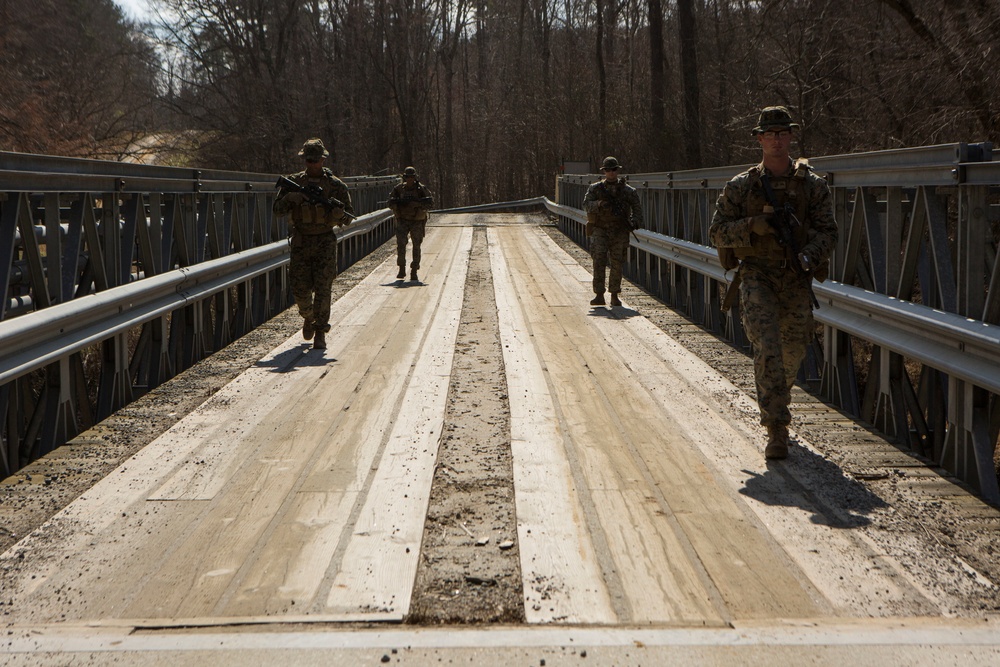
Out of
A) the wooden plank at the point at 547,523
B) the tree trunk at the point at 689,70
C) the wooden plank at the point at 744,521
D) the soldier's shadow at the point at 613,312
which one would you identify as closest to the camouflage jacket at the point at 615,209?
the soldier's shadow at the point at 613,312

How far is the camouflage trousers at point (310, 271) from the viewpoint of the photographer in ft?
38.6

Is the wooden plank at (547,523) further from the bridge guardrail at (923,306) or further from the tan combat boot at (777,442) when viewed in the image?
the bridge guardrail at (923,306)

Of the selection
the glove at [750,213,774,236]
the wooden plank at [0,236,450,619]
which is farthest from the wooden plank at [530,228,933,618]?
the wooden plank at [0,236,450,619]

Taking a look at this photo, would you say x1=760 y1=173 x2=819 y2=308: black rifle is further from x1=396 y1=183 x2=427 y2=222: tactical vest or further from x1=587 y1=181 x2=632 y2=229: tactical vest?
x1=396 y1=183 x2=427 y2=222: tactical vest

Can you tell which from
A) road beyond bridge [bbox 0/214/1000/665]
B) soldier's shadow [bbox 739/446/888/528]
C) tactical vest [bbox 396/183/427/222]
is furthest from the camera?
tactical vest [bbox 396/183/427/222]

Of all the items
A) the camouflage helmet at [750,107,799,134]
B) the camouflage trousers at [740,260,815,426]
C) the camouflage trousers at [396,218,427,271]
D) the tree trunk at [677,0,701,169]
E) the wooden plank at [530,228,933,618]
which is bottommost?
the wooden plank at [530,228,933,618]

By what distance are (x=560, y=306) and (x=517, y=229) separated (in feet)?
64.0

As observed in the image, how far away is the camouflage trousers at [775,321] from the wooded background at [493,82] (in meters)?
8.55

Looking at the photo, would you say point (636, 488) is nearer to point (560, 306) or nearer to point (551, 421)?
point (551, 421)

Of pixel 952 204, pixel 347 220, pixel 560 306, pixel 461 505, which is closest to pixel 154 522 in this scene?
pixel 461 505

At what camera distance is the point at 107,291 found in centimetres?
822

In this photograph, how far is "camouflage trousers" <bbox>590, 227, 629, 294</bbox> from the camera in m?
15.1

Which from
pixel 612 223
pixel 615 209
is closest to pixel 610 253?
pixel 612 223

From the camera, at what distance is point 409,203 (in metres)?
19.3
